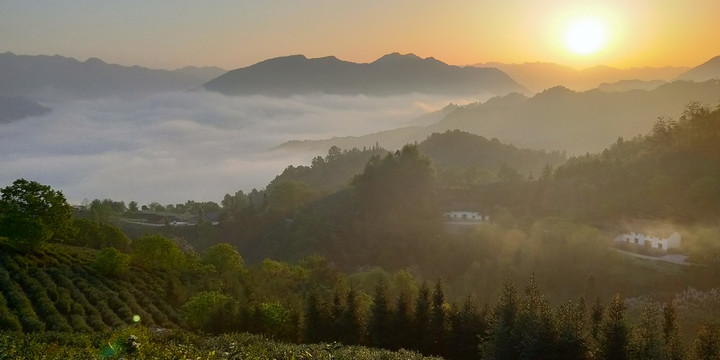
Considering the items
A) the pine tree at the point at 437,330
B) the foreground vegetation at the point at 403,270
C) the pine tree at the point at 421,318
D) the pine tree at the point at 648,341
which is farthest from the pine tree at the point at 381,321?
the pine tree at the point at 648,341

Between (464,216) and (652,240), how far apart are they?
3258 centimetres

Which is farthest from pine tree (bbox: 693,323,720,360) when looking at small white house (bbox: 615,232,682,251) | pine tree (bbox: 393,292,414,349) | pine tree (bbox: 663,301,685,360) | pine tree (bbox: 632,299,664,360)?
small white house (bbox: 615,232,682,251)

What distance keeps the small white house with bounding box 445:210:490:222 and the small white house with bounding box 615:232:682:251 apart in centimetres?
2476

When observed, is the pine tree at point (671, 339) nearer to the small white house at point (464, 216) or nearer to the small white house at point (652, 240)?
the small white house at point (652, 240)

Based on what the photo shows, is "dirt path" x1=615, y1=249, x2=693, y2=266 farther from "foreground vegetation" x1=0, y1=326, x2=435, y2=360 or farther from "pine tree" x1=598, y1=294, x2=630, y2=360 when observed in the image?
"foreground vegetation" x1=0, y1=326, x2=435, y2=360

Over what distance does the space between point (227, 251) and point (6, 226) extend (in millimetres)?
20529

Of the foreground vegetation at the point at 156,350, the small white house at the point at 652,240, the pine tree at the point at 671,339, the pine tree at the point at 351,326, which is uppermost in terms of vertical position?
the foreground vegetation at the point at 156,350

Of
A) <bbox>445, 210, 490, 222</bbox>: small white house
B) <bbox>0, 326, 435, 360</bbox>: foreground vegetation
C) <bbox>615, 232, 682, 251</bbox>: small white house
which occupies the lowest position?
<bbox>615, 232, 682, 251</bbox>: small white house

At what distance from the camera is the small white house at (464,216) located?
89.0 meters

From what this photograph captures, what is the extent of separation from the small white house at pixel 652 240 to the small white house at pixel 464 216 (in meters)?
24.8

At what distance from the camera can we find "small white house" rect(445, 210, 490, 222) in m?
89.0

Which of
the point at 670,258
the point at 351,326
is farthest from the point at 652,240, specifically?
the point at 351,326

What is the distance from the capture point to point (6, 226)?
42438 millimetres

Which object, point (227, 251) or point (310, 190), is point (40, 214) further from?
point (310, 190)
